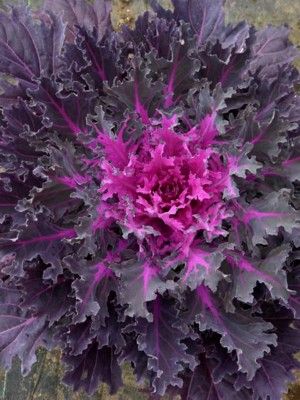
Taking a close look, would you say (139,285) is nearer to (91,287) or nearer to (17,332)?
(91,287)

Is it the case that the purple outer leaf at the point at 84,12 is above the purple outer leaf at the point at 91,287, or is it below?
above

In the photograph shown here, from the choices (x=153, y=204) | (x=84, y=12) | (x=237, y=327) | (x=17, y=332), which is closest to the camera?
(x=153, y=204)

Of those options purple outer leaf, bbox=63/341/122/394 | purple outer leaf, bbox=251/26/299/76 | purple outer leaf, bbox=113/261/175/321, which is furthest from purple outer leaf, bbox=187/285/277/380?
purple outer leaf, bbox=251/26/299/76

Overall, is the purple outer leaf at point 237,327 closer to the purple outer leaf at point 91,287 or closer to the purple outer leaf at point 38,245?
the purple outer leaf at point 91,287

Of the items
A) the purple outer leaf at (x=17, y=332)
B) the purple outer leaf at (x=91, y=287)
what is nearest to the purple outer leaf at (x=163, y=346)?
the purple outer leaf at (x=91, y=287)

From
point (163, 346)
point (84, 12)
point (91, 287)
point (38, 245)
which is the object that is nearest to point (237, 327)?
point (163, 346)

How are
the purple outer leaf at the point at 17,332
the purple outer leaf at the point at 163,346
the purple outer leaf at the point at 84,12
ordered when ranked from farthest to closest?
1. the purple outer leaf at the point at 84,12
2. the purple outer leaf at the point at 17,332
3. the purple outer leaf at the point at 163,346

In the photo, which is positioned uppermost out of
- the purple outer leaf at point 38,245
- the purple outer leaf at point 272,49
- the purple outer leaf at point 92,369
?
the purple outer leaf at point 272,49

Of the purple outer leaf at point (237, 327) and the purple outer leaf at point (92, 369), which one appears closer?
the purple outer leaf at point (237, 327)

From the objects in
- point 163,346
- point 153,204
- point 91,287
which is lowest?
point 163,346
